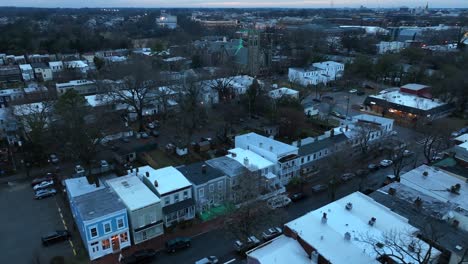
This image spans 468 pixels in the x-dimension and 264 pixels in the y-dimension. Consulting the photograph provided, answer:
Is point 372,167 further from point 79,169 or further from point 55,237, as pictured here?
point 79,169

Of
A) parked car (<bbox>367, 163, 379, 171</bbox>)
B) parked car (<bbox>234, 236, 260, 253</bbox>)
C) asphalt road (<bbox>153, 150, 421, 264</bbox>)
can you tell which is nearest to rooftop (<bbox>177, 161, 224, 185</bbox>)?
asphalt road (<bbox>153, 150, 421, 264</bbox>)

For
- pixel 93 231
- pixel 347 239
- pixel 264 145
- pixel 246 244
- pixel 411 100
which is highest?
pixel 264 145

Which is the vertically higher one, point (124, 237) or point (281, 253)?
point (281, 253)

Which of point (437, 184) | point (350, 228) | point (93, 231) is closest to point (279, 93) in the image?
point (437, 184)

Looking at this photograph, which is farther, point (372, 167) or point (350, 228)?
point (372, 167)

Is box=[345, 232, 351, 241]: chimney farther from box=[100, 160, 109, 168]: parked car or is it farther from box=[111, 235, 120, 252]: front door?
box=[100, 160, 109, 168]: parked car
